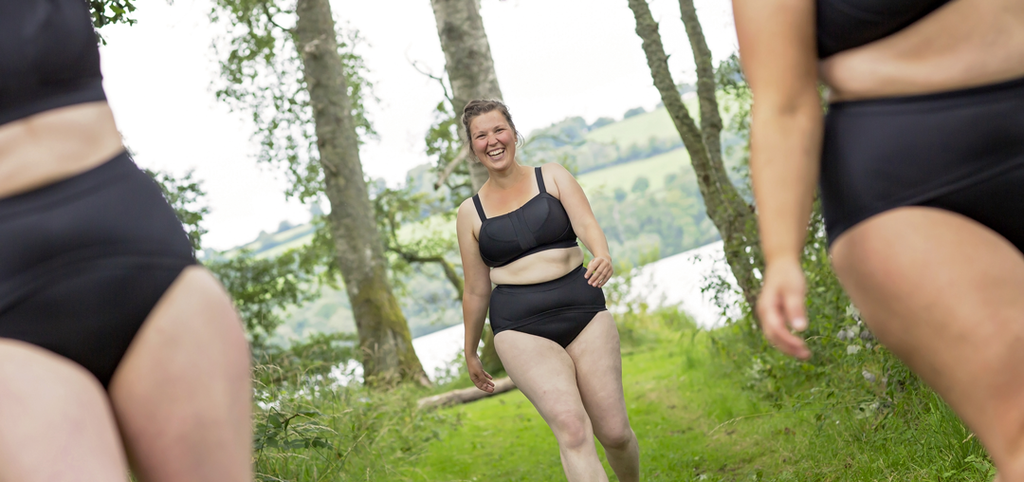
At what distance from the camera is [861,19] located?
1411 mm

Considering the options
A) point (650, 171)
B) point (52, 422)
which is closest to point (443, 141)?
point (52, 422)

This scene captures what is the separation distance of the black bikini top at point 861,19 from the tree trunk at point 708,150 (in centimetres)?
670

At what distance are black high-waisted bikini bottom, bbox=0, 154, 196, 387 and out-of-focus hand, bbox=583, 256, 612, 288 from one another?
115 inches

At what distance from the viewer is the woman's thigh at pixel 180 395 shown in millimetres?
1324

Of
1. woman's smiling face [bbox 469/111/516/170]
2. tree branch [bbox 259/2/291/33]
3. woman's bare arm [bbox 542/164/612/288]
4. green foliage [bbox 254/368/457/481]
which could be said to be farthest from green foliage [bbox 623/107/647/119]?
woman's bare arm [bbox 542/164/612/288]

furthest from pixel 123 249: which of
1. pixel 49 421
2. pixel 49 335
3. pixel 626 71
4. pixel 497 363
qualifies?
pixel 626 71

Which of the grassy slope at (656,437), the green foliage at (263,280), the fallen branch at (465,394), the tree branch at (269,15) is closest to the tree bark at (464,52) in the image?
the grassy slope at (656,437)

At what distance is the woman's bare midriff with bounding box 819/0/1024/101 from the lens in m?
1.36

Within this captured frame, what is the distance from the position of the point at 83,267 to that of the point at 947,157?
1.41m

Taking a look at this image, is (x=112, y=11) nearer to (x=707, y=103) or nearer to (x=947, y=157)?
(x=947, y=157)

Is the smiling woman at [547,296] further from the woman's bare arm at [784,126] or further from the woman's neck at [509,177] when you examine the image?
the woman's bare arm at [784,126]

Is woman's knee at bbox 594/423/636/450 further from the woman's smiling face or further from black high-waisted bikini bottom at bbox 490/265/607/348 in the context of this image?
the woman's smiling face

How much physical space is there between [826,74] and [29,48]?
1.36m

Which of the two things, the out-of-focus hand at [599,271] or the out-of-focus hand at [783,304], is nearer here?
the out-of-focus hand at [783,304]
